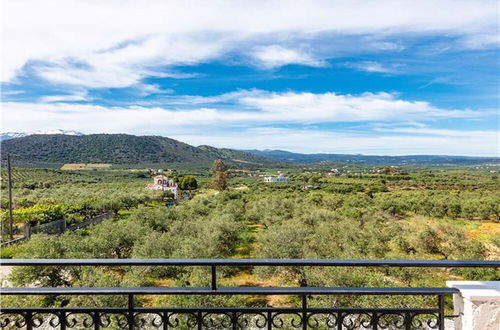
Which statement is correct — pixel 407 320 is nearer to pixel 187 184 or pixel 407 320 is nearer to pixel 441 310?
pixel 441 310

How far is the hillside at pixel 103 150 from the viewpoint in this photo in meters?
78.6

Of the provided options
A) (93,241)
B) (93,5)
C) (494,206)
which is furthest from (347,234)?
(494,206)

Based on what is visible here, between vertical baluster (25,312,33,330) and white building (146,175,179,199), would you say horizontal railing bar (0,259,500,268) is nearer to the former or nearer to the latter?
vertical baluster (25,312,33,330)

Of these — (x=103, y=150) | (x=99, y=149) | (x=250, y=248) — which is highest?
(x=99, y=149)

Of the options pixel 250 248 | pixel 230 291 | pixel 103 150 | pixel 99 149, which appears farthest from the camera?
pixel 103 150

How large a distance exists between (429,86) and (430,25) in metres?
21.9

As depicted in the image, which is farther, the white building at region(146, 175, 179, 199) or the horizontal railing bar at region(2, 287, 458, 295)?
the white building at region(146, 175, 179, 199)

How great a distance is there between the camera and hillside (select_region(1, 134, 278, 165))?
78556mm

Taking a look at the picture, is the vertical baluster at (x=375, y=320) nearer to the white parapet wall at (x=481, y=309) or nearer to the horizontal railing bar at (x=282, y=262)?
the horizontal railing bar at (x=282, y=262)

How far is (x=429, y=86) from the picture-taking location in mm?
22891

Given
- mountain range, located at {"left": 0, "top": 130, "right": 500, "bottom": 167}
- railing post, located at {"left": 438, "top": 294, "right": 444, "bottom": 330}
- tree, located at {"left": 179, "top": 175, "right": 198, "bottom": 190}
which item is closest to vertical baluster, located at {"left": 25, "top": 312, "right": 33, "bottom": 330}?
railing post, located at {"left": 438, "top": 294, "right": 444, "bottom": 330}

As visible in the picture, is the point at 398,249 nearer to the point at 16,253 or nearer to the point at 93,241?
the point at 93,241

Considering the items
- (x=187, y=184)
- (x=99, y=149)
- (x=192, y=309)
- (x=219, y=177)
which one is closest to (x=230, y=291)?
(x=192, y=309)

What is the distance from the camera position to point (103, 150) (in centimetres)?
9812
